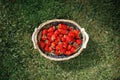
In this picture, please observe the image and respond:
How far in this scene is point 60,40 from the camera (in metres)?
3.92

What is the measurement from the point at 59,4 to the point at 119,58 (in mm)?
1056

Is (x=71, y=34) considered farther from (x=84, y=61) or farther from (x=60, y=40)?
(x=84, y=61)

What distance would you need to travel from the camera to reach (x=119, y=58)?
13.8 ft

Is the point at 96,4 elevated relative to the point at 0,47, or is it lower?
elevated

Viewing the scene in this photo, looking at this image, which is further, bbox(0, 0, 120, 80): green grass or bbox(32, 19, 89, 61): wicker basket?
bbox(0, 0, 120, 80): green grass

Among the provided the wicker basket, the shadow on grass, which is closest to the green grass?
the shadow on grass

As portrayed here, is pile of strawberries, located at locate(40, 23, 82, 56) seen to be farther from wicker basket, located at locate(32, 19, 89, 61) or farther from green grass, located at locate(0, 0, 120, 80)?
green grass, located at locate(0, 0, 120, 80)

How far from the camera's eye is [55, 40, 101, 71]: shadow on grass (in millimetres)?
4195

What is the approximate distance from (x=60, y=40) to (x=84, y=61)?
503 mm

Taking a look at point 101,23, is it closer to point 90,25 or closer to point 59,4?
point 90,25

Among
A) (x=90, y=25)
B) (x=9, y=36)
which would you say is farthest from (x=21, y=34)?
(x=90, y=25)

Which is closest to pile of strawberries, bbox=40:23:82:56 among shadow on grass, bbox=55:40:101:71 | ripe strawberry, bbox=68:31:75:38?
ripe strawberry, bbox=68:31:75:38

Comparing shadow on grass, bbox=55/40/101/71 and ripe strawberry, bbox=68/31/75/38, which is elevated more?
ripe strawberry, bbox=68/31/75/38

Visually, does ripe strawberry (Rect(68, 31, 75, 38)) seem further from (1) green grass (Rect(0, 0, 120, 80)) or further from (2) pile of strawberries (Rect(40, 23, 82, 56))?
(1) green grass (Rect(0, 0, 120, 80))
